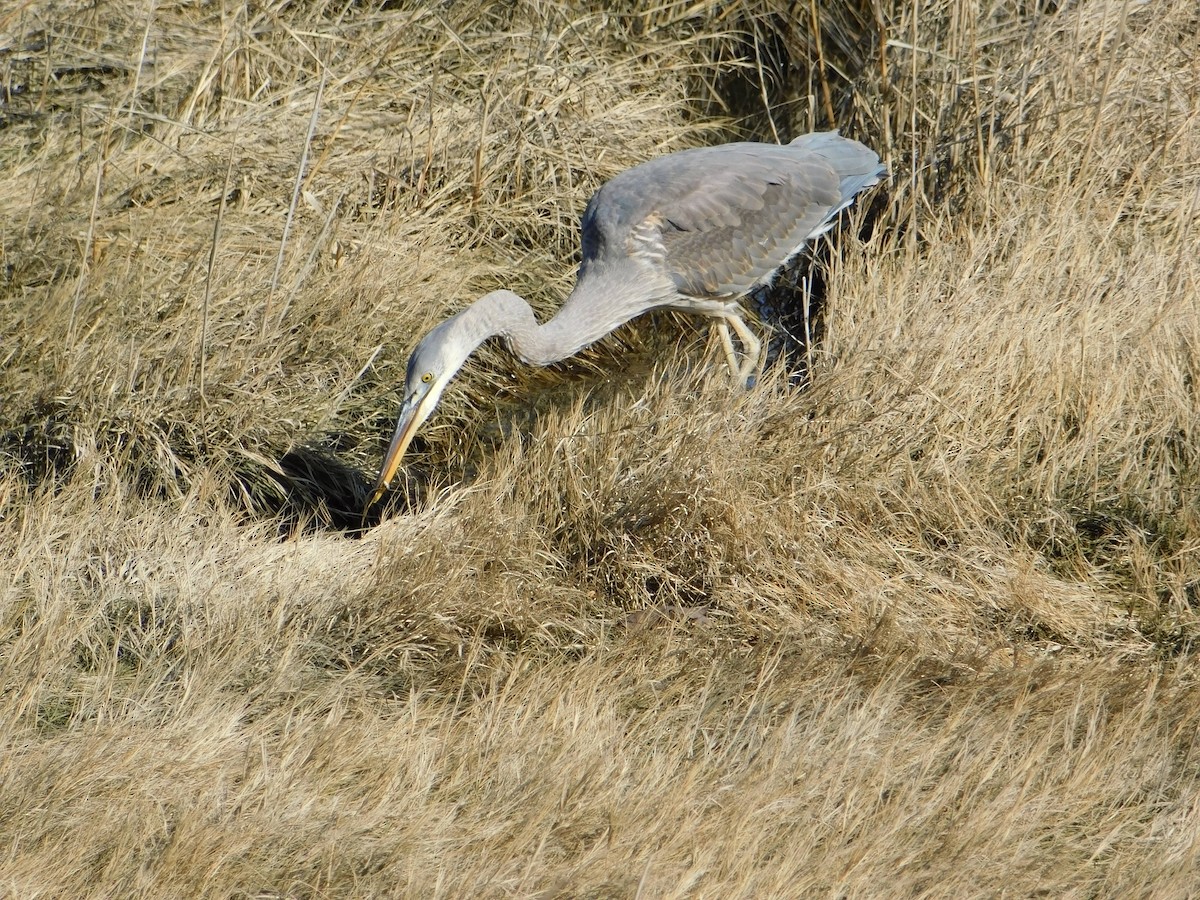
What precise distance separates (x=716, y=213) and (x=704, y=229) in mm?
89

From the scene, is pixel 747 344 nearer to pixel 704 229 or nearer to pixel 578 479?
pixel 704 229

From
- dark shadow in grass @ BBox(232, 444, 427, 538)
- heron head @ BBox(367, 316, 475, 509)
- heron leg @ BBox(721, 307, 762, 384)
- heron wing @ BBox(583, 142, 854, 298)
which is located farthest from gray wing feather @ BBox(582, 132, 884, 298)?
dark shadow in grass @ BBox(232, 444, 427, 538)

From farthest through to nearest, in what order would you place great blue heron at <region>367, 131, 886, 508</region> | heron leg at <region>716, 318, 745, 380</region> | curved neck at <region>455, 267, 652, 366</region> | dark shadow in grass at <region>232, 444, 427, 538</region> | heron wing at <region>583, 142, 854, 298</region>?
1. heron wing at <region>583, 142, 854, 298</region>
2. great blue heron at <region>367, 131, 886, 508</region>
3. heron leg at <region>716, 318, 745, 380</region>
4. dark shadow in grass at <region>232, 444, 427, 538</region>
5. curved neck at <region>455, 267, 652, 366</region>

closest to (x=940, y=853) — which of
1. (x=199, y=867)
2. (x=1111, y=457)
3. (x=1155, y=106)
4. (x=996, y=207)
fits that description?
(x=199, y=867)

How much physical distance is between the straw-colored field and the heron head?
22cm

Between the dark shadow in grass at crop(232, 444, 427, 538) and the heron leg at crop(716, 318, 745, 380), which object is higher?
the heron leg at crop(716, 318, 745, 380)

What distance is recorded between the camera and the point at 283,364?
549 centimetres

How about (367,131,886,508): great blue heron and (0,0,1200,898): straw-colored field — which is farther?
(367,131,886,508): great blue heron

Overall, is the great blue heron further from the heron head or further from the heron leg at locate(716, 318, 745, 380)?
the heron head

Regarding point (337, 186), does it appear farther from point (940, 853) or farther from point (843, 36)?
point (940, 853)

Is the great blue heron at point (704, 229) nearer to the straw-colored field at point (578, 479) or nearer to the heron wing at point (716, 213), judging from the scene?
the heron wing at point (716, 213)

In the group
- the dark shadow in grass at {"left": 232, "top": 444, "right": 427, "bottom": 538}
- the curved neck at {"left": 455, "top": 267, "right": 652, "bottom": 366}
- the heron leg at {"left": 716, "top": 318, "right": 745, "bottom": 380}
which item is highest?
the curved neck at {"left": 455, "top": 267, "right": 652, "bottom": 366}

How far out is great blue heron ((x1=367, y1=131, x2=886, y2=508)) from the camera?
5.65 m

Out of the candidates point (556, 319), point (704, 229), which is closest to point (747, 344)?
point (704, 229)
